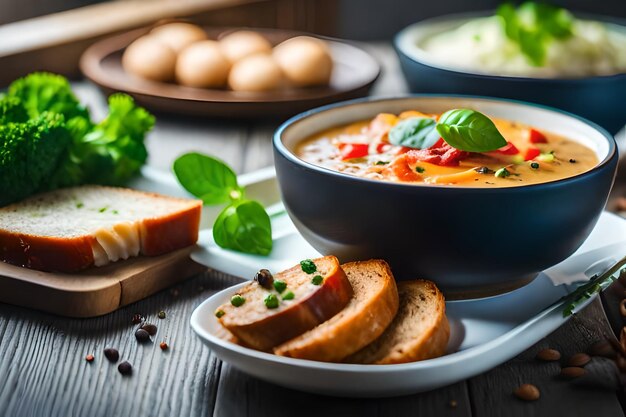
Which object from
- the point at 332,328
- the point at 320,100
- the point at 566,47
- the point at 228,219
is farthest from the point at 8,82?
the point at 332,328

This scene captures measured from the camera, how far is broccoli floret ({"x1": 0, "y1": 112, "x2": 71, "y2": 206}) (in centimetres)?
279

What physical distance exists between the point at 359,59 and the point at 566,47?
1244 millimetres

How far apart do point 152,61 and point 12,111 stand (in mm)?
1358

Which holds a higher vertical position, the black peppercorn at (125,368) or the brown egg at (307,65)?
the black peppercorn at (125,368)

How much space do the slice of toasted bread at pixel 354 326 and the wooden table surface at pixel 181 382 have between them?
0.13 metres

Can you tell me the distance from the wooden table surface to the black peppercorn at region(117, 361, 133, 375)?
1cm

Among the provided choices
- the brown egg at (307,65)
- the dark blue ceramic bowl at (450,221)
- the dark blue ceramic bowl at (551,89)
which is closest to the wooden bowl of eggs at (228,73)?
the brown egg at (307,65)

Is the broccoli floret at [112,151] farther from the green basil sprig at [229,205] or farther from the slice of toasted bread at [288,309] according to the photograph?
the slice of toasted bread at [288,309]

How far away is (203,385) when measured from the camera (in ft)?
6.67

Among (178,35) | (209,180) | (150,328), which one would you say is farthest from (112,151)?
(178,35)

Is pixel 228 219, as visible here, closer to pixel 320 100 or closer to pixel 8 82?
pixel 320 100

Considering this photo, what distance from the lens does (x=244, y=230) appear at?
8.47 feet

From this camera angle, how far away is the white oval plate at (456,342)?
6.02 ft

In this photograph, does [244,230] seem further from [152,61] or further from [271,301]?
[152,61]
